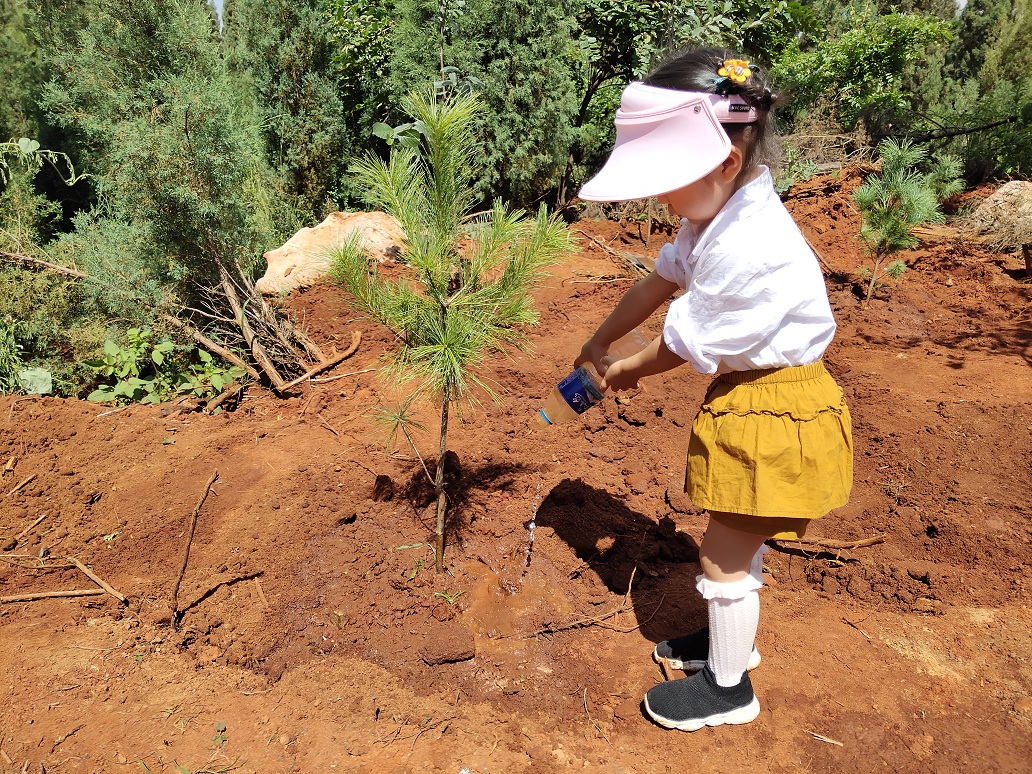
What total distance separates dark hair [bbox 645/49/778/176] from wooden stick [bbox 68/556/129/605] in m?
2.41

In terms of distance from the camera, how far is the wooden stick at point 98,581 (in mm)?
2271

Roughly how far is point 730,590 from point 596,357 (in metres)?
0.81

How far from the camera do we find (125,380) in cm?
374

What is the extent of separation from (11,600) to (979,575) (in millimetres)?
3581

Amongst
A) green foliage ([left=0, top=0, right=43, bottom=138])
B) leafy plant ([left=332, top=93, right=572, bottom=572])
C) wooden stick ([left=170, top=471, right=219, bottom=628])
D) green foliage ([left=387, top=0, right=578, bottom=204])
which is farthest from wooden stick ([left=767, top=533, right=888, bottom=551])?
green foliage ([left=0, top=0, right=43, bottom=138])

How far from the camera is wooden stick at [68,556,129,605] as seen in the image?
2.27m

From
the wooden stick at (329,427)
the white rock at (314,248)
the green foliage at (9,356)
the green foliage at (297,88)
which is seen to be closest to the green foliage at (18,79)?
the green foliage at (297,88)

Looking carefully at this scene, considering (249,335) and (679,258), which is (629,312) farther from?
(249,335)

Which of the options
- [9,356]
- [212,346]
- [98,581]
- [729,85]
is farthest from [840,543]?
[9,356]

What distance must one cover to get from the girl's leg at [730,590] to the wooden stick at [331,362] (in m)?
2.49

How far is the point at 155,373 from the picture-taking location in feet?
12.8

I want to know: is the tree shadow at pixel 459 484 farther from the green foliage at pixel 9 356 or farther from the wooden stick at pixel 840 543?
the green foliage at pixel 9 356

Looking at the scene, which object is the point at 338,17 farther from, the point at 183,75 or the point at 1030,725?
the point at 1030,725

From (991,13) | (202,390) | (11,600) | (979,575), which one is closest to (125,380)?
(202,390)
